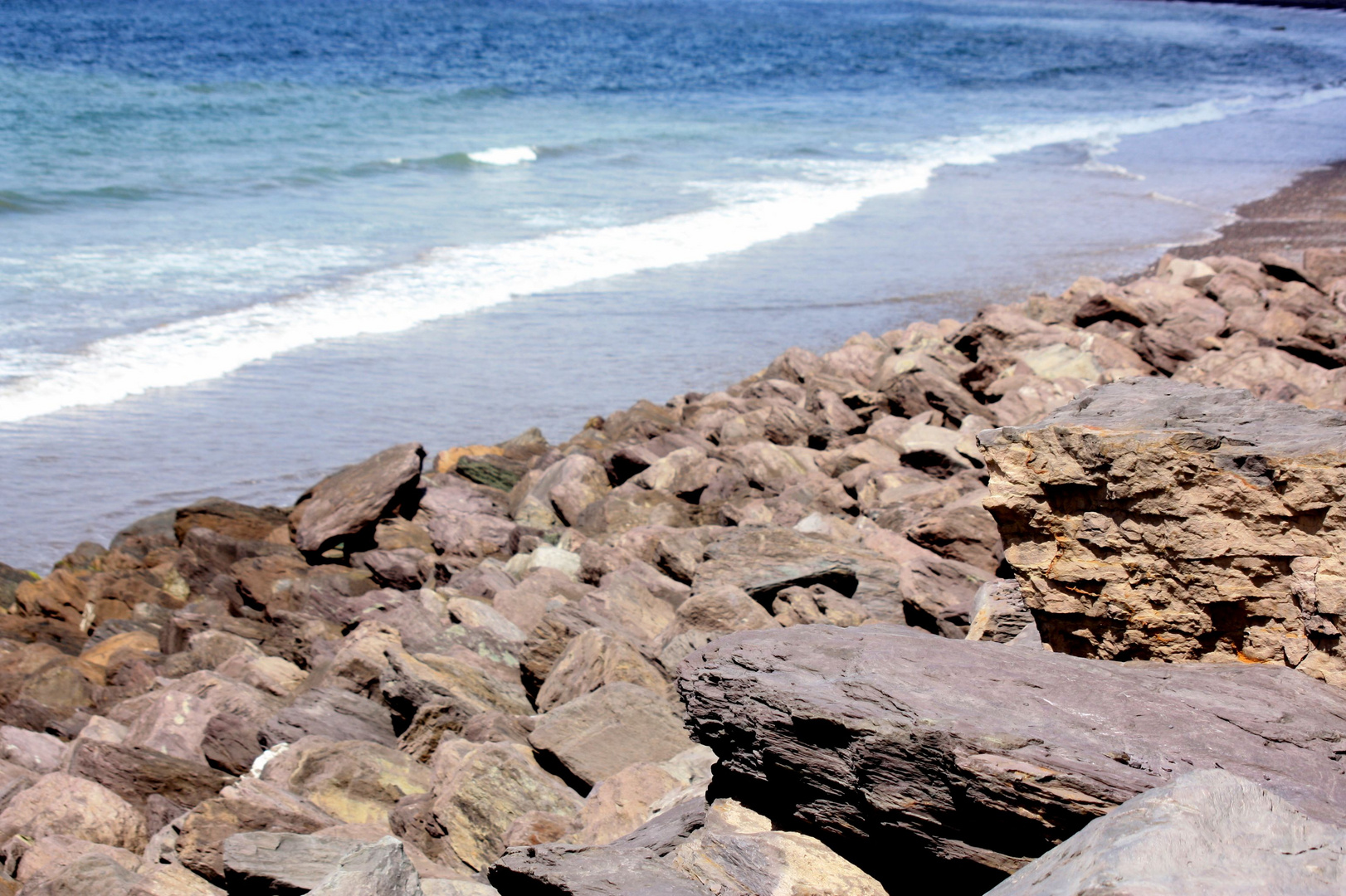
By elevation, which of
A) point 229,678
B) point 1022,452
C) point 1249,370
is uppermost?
point 1022,452

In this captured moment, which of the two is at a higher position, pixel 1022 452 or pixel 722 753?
pixel 1022 452

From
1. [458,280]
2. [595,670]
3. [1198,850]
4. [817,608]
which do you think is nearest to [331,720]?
[595,670]

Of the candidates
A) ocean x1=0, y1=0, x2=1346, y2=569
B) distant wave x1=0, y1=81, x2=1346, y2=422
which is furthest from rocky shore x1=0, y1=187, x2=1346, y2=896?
distant wave x1=0, y1=81, x2=1346, y2=422

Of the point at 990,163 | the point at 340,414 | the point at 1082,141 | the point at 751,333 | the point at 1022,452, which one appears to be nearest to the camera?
the point at 1022,452

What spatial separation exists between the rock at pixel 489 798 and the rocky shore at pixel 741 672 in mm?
12

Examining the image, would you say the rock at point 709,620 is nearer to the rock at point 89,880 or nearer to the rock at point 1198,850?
the rock at point 89,880

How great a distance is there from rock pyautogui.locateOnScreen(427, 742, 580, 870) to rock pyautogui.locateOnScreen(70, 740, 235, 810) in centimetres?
98

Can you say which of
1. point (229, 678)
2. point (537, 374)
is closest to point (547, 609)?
point (229, 678)

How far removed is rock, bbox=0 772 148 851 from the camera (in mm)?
3414

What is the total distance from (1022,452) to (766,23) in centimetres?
5998

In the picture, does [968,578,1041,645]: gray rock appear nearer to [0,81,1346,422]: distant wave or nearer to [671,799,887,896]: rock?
[671,799,887,896]: rock

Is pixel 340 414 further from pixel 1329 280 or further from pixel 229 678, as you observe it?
pixel 1329 280

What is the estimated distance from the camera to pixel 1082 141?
24.5 m

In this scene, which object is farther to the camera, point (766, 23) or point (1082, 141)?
point (766, 23)
